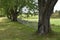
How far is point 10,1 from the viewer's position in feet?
50.4

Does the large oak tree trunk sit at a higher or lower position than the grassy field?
higher

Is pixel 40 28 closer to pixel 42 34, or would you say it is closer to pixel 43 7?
pixel 42 34

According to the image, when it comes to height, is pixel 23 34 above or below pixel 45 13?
below

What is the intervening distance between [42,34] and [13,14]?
55.9ft

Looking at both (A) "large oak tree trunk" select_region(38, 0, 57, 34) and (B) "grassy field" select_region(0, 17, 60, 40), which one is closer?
(B) "grassy field" select_region(0, 17, 60, 40)

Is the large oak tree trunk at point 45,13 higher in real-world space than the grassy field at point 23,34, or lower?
higher

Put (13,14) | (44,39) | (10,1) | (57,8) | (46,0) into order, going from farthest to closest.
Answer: (57,8) → (13,14) → (10,1) → (46,0) → (44,39)

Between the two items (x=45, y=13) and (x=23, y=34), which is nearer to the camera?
(x=45, y=13)

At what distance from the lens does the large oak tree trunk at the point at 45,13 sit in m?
14.0

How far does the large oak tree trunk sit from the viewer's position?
46.0ft

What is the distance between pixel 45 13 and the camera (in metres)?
14.3

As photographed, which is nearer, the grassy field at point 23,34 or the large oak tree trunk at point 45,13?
the grassy field at point 23,34

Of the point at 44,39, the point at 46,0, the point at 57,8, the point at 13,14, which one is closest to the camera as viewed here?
the point at 44,39

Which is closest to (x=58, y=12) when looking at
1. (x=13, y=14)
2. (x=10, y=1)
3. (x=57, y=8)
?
(x=57, y=8)
